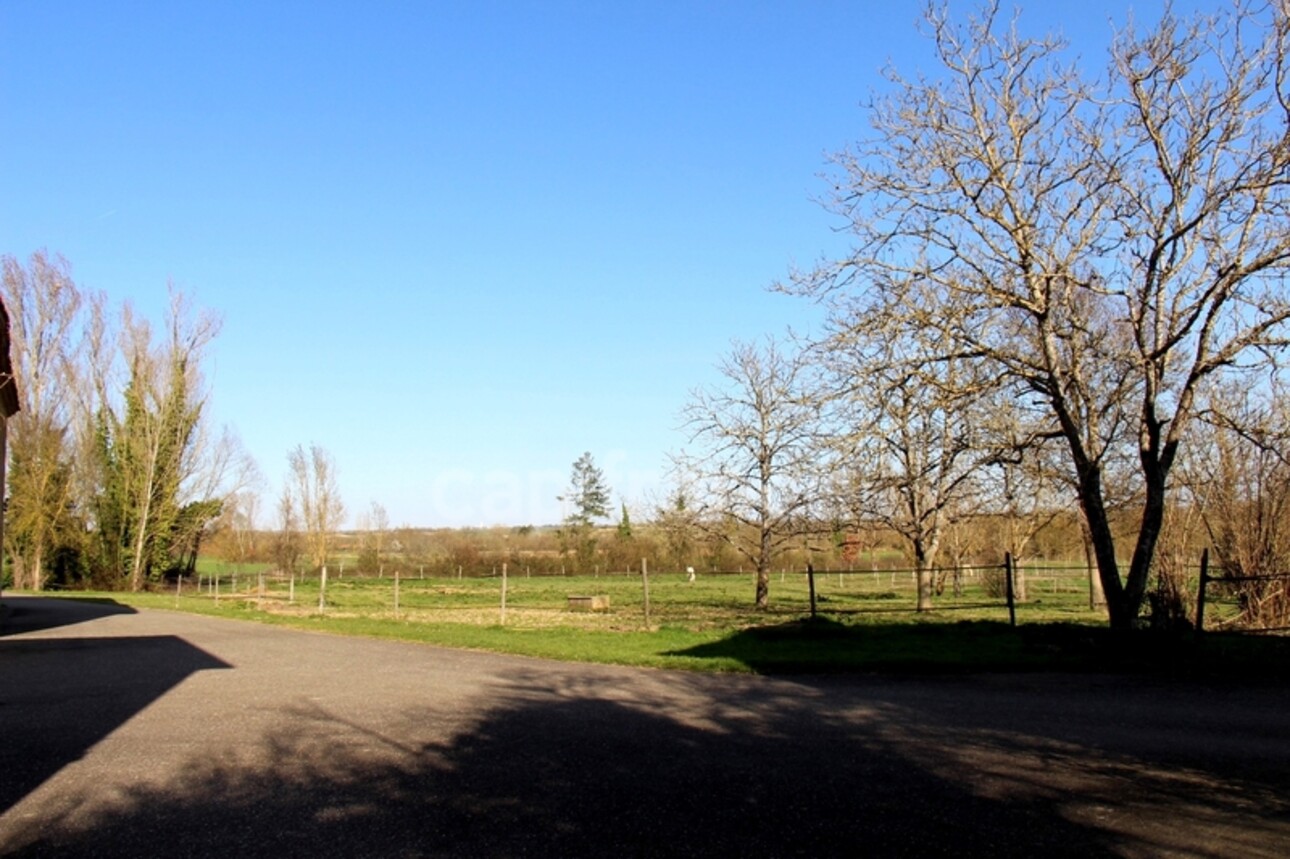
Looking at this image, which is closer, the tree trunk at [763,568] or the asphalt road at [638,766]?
the asphalt road at [638,766]

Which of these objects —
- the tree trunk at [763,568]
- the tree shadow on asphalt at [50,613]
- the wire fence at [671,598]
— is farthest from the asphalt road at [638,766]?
the tree trunk at [763,568]

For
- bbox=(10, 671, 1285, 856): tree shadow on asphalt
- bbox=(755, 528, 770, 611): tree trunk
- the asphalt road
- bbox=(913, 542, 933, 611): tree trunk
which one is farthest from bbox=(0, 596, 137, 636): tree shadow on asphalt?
bbox=(913, 542, 933, 611): tree trunk

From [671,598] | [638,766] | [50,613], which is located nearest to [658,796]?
[638,766]

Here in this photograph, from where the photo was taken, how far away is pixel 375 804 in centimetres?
611

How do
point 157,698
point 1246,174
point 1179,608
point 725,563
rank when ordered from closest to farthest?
point 157,698, point 1246,174, point 1179,608, point 725,563

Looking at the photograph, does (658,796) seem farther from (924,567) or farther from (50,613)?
(50,613)

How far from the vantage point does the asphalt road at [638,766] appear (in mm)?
5395

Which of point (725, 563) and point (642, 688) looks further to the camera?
point (725, 563)

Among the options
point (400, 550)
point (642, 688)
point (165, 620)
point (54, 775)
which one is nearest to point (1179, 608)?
point (642, 688)

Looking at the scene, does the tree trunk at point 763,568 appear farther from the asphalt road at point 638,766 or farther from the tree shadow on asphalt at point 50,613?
the tree shadow on asphalt at point 50,613

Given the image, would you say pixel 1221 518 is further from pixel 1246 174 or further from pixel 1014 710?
pixel 1014 710

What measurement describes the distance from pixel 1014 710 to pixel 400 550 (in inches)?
2923

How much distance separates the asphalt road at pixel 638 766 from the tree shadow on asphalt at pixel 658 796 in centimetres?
3

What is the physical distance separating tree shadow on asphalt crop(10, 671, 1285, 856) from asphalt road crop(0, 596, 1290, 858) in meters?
0.03
